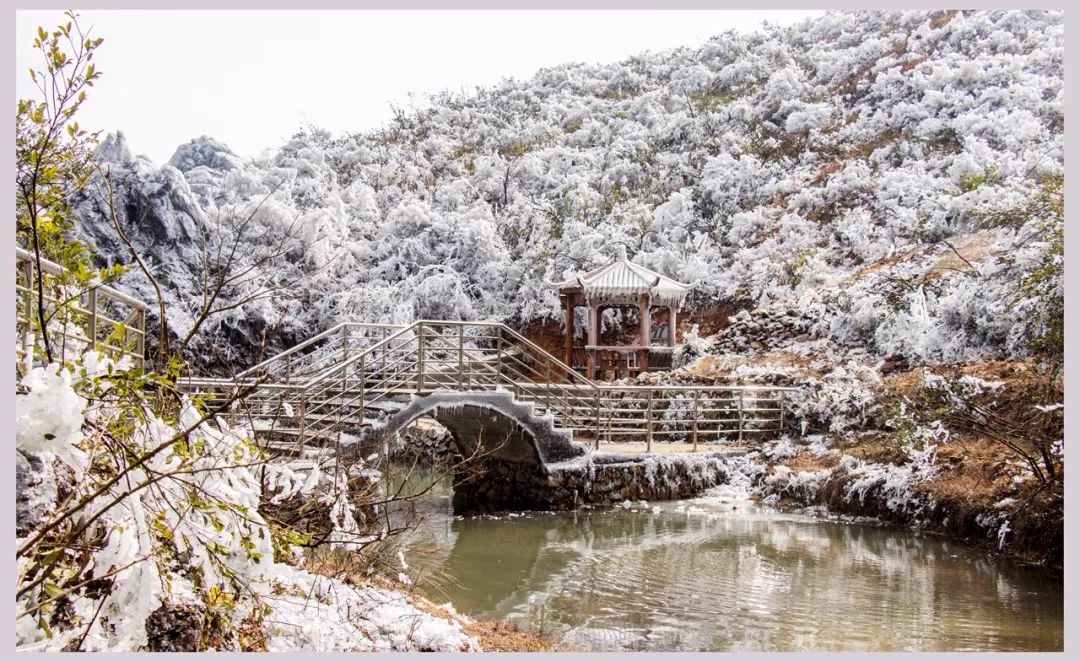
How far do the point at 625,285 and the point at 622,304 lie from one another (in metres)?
0.65

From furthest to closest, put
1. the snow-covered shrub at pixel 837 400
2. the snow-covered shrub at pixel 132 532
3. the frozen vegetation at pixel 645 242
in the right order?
the snow-covered shrub at pixel 837 400, the frozen vegetation at pixel 645 242, the snow-covered shrub at pixel 132 532

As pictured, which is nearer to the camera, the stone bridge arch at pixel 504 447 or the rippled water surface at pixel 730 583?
the rippled water surface at pixel 730 583

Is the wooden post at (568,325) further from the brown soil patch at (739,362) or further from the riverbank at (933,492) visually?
the riverbank at (933,492)

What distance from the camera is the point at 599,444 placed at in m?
12.1

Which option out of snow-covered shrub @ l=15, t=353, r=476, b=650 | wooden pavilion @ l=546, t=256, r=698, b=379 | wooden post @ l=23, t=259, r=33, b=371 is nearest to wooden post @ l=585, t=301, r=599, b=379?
wooden pavilion @ l=546, t=256, r=698, b=379

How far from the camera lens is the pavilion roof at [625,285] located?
15742 millimetres

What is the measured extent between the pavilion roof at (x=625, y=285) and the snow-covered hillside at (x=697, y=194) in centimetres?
250

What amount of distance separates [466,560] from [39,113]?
5792mm

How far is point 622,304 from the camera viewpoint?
1633cm

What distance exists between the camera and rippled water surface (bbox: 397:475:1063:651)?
5938mm

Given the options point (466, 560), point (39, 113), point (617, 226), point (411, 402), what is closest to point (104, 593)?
point (39, 113)

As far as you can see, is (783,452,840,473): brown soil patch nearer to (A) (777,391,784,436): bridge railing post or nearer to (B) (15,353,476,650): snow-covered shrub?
(A) (777,391,784,436): bridge railing post

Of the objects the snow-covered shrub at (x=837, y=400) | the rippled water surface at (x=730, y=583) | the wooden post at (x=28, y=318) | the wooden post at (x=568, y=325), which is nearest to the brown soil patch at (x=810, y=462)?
the snow-covered shrub at (x=837, y=400)

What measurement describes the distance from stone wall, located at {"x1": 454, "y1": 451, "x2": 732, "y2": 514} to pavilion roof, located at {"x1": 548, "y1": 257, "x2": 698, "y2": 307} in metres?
4.86
